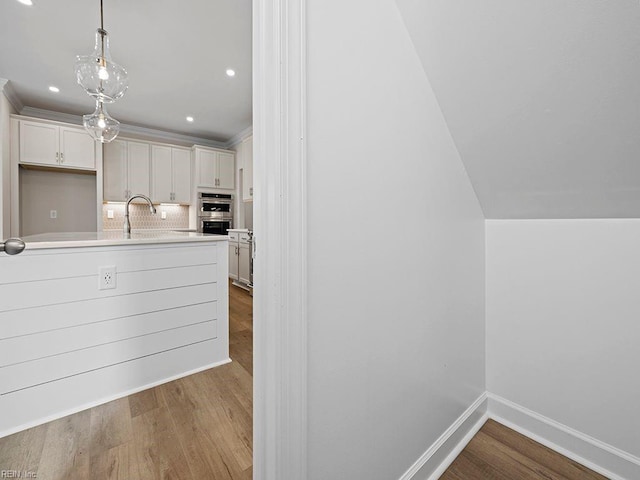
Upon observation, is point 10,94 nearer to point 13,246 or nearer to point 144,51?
point 144,51

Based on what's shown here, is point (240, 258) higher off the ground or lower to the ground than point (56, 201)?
lower

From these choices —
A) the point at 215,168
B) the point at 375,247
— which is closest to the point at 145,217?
the point at 215,168

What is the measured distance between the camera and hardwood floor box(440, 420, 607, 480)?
127 centimetres

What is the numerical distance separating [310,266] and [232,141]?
5.80m

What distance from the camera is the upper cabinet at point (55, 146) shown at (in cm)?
400

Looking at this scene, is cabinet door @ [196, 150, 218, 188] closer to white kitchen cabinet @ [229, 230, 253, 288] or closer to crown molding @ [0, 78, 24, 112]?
white kitchen cabinet @ [229, 230, 253, 288]

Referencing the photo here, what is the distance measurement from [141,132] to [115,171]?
95 centimetres

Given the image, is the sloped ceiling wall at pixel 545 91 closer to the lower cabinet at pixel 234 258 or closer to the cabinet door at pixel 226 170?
the lower cabinet at pixel 234 258

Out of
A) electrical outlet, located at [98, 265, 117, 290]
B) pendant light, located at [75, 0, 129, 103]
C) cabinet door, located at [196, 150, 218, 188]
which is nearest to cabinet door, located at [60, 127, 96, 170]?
cabinet door, located at [196, 150, 218, 188]

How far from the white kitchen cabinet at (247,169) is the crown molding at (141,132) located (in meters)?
1.12

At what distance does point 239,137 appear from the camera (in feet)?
18.5

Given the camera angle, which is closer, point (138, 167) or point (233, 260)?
point (138, 167)

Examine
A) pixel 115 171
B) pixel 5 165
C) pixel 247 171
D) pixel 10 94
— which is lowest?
pixel 5 165

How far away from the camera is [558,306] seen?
56.2 inches
